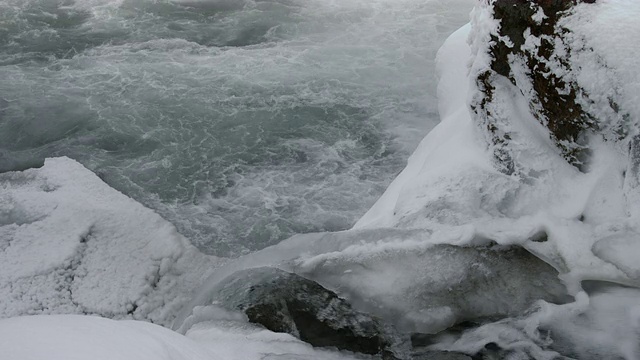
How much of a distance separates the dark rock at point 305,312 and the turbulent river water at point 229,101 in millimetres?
1806

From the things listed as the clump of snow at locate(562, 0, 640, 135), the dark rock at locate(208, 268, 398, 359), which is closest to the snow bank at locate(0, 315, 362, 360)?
the dark rock at locate(208, 268, 398, 359)

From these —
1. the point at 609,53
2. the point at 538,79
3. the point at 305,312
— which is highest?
the point at 609,53

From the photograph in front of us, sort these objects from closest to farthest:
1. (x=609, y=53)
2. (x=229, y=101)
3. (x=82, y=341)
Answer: (x=82, y=341) < (x=609, y=53) < (x=229, y=101)

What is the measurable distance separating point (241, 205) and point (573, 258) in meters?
3.86

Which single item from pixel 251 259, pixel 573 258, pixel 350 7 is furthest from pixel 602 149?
pixel 350 7

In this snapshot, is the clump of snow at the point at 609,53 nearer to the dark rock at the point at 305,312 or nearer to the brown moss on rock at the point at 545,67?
the brown moss on rock at the point at 545,67

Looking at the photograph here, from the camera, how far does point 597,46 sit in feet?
14.5

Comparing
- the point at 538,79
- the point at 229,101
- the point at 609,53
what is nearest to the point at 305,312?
the point at 538,79

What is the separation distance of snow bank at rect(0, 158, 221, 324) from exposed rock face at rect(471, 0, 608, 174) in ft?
10.3

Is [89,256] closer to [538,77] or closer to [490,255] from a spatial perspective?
[490,255]

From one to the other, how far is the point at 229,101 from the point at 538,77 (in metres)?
5.18

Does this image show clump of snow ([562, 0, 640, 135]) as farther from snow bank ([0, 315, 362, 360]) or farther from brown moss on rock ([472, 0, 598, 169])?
snow bank ([0, 315, 362, 360])

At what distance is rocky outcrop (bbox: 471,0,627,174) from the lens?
4.62 meters

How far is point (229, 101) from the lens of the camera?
29.5 ft
